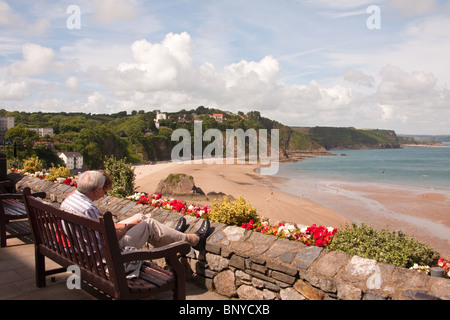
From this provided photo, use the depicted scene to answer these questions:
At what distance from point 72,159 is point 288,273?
201 feet

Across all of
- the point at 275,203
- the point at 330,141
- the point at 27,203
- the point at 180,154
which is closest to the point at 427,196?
the point at 275,203

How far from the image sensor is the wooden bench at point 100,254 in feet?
8.63

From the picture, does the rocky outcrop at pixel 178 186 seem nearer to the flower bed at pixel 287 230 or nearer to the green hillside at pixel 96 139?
the green hillside at pixel 96 139

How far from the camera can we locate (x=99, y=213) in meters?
3.29

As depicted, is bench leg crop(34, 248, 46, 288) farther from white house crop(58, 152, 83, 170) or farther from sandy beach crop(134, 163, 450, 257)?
white house crop(58, 152, 83, 170)

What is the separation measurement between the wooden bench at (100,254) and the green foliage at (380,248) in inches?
71.4

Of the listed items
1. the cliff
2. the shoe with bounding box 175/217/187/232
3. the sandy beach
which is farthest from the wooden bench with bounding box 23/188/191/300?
the cliff

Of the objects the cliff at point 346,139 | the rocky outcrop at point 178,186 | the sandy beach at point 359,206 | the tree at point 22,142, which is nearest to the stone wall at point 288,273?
the sandy beach at point 359,206

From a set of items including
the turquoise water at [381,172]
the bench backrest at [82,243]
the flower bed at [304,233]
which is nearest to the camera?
the bench backrest at [82,243]

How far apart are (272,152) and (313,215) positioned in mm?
68644

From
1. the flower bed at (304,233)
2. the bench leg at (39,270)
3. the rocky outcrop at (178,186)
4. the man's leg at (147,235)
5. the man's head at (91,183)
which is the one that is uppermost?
the man's head at (91,183)

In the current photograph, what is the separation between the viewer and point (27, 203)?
11.7 ft

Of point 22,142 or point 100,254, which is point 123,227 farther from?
point 22,142
